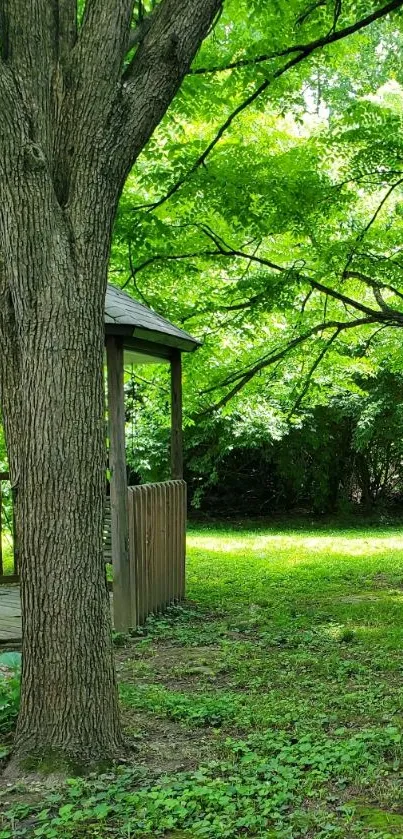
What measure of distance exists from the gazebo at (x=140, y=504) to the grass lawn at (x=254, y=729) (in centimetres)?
34

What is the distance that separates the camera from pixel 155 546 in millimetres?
8219

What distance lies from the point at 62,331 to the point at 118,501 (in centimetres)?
371

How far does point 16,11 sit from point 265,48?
3309 millimetres

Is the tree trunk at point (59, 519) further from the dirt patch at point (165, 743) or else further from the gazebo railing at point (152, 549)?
the gazebo railing at point (152, 549)

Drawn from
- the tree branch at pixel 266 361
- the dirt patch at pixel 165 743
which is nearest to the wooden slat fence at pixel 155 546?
the tree branch at pixel 266 361

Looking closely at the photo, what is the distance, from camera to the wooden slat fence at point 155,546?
301 inches

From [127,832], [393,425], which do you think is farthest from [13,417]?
[393,425]

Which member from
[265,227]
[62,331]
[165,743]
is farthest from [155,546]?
[62,331]

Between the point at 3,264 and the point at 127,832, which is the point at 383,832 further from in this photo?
the point at 3,264

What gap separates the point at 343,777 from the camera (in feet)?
11.9

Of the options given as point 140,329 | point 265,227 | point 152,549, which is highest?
point 265,227

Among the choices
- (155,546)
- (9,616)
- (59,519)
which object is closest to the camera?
(59,519)

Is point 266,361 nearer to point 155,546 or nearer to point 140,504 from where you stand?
point 155,546

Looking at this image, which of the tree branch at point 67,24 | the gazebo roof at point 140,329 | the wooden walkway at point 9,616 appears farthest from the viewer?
the gazebo roof at point 140,329
